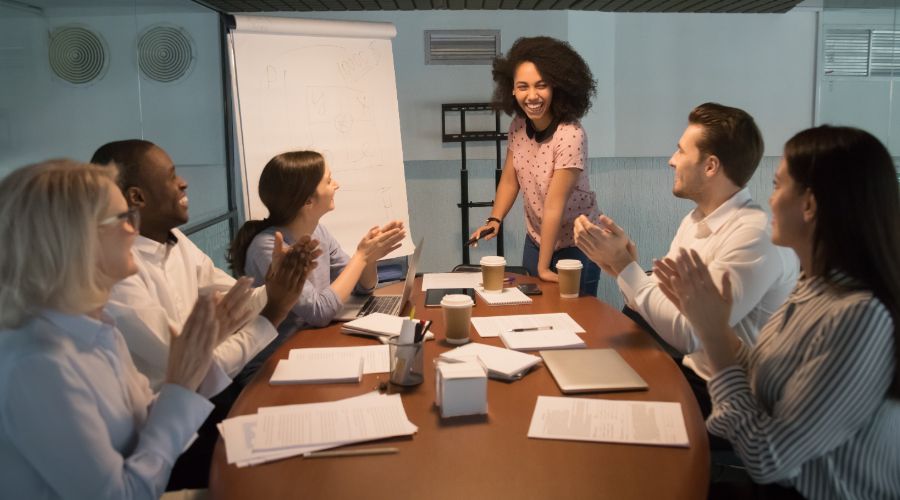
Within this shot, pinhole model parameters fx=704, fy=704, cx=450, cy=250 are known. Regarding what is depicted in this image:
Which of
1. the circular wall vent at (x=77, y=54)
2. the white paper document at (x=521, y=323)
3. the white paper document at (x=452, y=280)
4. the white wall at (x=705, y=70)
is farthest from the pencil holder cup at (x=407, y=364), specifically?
the white wall at (x=705, y=70)

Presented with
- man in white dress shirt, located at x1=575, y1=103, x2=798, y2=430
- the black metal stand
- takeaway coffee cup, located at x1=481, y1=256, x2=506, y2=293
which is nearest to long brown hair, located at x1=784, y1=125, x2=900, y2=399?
man in white dress shirt, located at x1=575, y1=103, x2=798, y2=430

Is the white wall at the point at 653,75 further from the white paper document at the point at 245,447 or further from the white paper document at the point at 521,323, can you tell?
the white paper document at the point at 245,447

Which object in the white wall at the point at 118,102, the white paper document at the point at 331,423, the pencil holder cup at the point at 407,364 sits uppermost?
the white wall at the point at 118,102

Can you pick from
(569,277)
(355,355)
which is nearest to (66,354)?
(355,355)

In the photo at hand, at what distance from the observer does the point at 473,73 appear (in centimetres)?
441

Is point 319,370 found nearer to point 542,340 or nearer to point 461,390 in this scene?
point 461,390

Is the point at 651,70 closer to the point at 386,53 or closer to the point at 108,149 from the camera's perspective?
the point at 386,53

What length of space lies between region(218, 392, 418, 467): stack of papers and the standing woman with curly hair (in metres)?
1.42

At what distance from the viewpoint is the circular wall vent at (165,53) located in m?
3.04

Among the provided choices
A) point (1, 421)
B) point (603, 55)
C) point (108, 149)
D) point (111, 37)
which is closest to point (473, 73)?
A: point (603, 55)

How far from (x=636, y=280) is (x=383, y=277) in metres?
1.94

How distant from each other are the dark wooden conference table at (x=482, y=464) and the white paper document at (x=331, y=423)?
1.1 inches

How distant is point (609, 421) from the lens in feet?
4.26

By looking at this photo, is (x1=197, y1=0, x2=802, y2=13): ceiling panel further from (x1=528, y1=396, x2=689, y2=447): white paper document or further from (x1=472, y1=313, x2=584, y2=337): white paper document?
(x1=528, y1=396, x2=689, y2=447): white paper document
